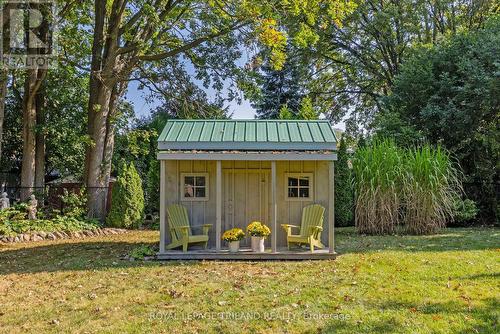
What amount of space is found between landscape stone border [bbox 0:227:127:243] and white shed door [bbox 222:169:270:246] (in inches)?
181

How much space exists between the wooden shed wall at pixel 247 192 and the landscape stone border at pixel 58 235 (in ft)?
13.1

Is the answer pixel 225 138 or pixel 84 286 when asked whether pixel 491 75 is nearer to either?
pixel 225 138

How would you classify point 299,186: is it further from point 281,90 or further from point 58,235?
point 281,90

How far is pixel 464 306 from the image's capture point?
421 cm

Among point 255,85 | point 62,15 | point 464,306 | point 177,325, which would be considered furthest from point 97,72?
point 464,306

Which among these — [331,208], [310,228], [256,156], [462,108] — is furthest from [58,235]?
[462,108]

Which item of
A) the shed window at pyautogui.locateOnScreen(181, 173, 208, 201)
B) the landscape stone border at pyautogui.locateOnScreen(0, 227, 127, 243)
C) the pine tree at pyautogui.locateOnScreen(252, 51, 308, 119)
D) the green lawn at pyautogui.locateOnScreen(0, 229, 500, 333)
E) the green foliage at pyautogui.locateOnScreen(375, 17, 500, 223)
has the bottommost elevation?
the green lawn at pyautogui.locateOnScreen(0, 229, 500, 333)

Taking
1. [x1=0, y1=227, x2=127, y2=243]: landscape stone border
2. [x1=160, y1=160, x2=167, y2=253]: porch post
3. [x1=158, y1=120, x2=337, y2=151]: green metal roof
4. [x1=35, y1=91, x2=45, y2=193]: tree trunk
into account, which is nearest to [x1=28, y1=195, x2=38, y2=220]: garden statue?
[x1=0, y1=227, x2=127, y2=243]: landscape stone border

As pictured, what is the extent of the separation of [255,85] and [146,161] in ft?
20.3

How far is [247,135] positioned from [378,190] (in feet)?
11.5

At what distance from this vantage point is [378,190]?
8992mm

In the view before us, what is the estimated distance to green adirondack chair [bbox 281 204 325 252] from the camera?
708 centimetres

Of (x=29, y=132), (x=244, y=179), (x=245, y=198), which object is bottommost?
(x=245, y=198)

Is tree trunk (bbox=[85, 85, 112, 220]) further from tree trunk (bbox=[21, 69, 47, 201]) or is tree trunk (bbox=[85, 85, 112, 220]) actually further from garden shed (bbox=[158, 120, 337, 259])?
garden shed (bbox=[158, 120, 337, 259])
